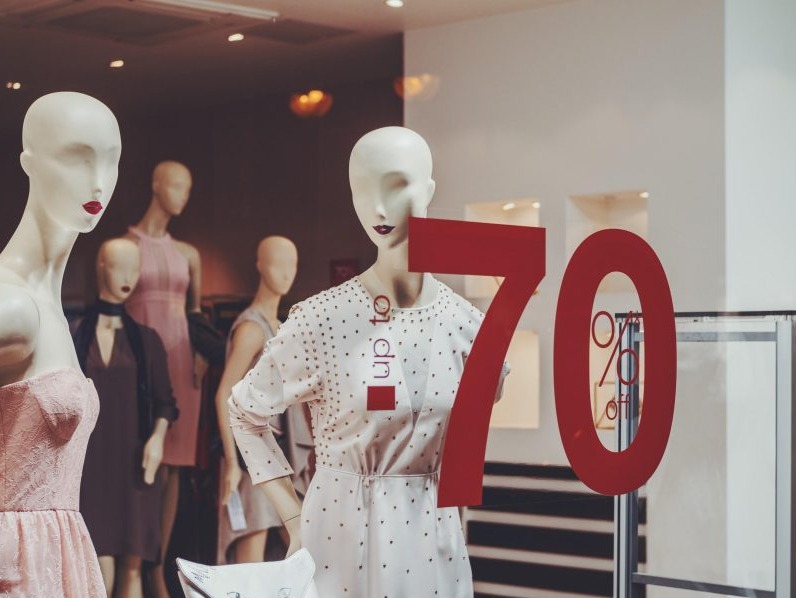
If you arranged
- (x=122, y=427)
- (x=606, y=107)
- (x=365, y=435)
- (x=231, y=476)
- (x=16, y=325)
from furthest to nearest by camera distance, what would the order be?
(x=231, y=476), (x=606, y=107), (x=122, y=427), (x=365, y=435), (x=16, y=325)

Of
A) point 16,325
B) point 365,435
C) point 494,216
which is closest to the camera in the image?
point 16,325

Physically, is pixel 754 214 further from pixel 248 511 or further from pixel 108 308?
pixel 108 308

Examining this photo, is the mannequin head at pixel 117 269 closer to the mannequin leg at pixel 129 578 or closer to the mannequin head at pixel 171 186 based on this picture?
the mannequin head at pixel 171 186

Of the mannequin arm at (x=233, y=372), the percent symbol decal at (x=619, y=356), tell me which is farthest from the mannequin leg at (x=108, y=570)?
the percent symbol decal at (x=619, y=356)

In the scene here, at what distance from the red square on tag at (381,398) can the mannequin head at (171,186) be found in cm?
150

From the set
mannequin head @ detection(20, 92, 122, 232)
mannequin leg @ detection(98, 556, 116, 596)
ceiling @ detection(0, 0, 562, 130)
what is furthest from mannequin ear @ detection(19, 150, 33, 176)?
mannequin leg @ detection(98, 556, 116, 596)

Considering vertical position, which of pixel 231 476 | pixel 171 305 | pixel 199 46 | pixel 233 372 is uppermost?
pixel 199 46

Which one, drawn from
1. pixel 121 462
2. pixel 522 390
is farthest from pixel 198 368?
pixel 522 390

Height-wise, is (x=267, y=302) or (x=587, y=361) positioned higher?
(x=267, y=302)

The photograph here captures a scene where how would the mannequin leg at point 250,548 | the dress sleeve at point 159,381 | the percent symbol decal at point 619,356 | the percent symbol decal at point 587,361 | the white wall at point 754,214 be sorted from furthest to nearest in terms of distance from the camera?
1. the mannequin leg at point 250,548
2. the white wall at point 754,214
3. the dress sleeve at point 159,381
4. the percent symbol decal at point 619,356
5. the percent symbol decal at point 587,361

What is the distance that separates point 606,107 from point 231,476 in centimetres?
178

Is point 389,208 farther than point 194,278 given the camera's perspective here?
No

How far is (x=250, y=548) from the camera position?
3.85m

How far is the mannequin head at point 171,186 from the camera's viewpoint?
361 cm
